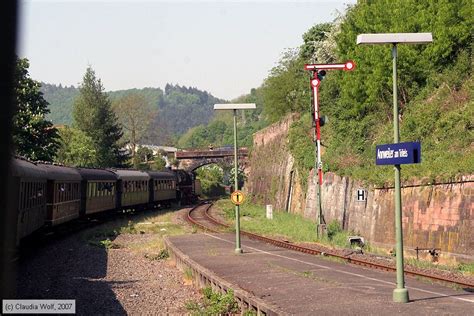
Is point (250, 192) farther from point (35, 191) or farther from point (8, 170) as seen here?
point (8, 170)

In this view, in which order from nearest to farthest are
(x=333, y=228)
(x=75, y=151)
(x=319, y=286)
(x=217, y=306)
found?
1. (x=217, y=306)
2. (x=319, y=286)
3. (x=333, y=228)
4. (x=75, y=151)

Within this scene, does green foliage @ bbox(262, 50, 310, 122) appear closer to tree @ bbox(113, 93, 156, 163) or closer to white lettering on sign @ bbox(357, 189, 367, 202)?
white lettering on sign @ bbox(357, 189, 367, 202)

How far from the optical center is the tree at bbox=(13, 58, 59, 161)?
48531mm

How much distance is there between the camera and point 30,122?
4903 centimetres

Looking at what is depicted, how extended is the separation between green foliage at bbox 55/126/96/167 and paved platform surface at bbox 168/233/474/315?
174ft

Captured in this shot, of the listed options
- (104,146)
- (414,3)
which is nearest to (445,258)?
(414,3)

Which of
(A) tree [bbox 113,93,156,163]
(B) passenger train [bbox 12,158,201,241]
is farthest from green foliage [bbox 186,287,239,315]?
(A) tree [bbox 113,93,156,163]

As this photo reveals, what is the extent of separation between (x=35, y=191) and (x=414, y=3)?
2366 centimetres

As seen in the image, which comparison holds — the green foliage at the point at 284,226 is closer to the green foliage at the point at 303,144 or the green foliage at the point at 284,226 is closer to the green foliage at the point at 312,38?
the green foliage at the point at 303,144

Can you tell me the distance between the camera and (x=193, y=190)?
76312 millimetres

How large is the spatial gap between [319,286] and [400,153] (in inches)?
167

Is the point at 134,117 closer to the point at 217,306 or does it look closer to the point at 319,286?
the point at 319,286

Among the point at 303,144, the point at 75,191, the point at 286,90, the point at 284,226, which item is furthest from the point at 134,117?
the point at 75,191

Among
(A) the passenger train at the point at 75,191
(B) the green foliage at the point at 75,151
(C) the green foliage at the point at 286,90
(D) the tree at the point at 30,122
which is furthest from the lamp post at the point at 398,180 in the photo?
(B) the green foliage at the point at 75,151
